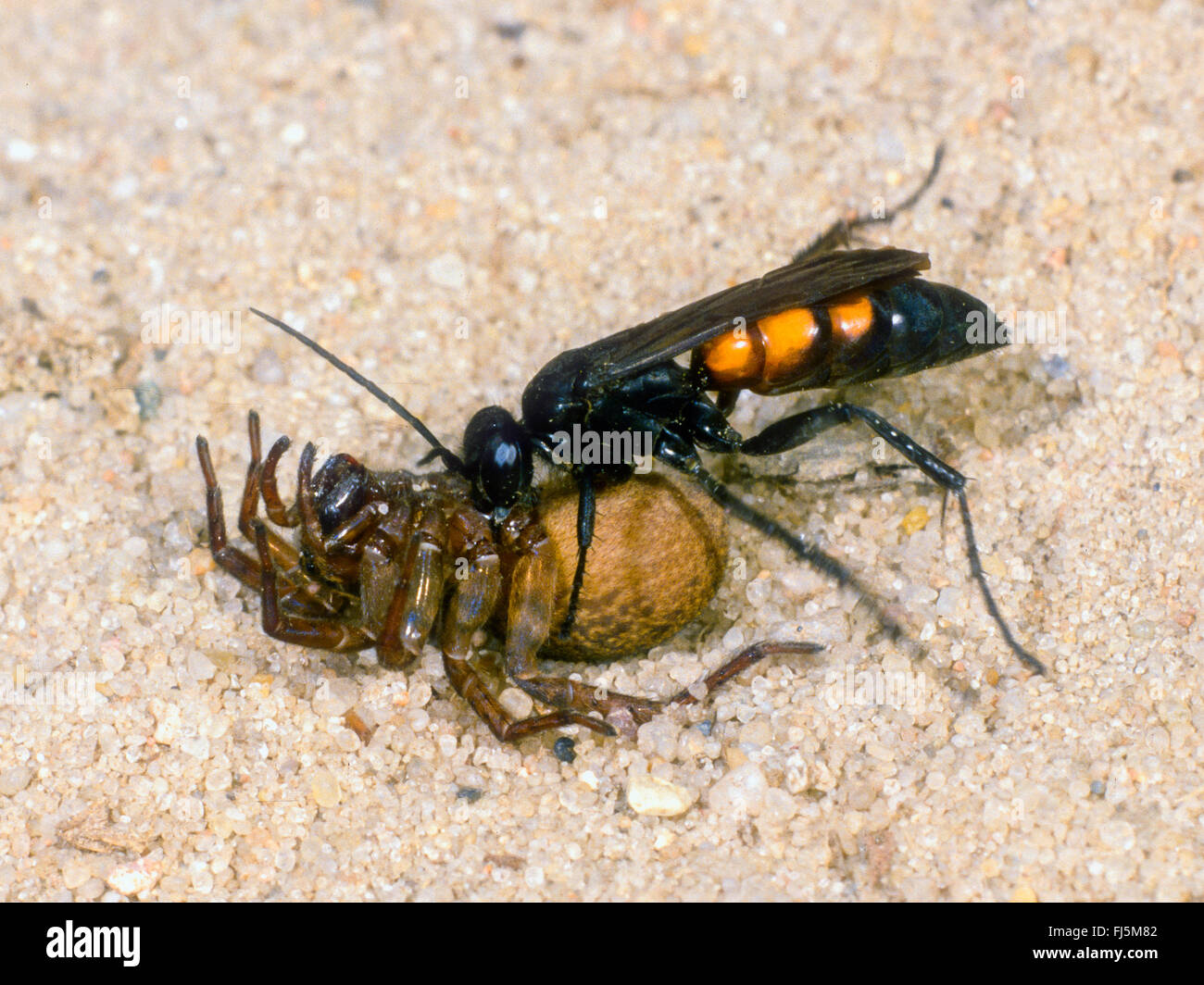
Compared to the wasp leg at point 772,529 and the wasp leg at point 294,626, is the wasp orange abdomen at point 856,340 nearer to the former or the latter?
the wasp leg at point 772,529

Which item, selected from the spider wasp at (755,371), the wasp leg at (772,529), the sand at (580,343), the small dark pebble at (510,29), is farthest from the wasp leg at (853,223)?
the small dark pebble at (510,29)

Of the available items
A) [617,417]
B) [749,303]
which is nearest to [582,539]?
[617,417]

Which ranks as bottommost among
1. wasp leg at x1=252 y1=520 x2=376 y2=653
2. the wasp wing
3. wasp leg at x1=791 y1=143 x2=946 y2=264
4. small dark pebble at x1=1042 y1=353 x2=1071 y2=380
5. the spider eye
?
wasp leg at x1=252 y1=520 x2=376 y2=653

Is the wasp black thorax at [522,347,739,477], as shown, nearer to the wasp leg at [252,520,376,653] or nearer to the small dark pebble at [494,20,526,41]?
the wasp leg at [252,520,376,653]

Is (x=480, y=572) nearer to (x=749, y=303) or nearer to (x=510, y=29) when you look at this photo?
(x=749, y=303)

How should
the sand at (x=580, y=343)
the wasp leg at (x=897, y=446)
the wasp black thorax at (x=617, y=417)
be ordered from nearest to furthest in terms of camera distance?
1. the sand at (x=580, y=343)
2. the wasp leg at (x=897, y=446)
3. the wasp black thorax at (x=617, y=417)

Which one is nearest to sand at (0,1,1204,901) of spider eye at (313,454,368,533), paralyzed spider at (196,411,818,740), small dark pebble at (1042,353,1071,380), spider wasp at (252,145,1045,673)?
small dark pebble at (1042,353,1071,380)
